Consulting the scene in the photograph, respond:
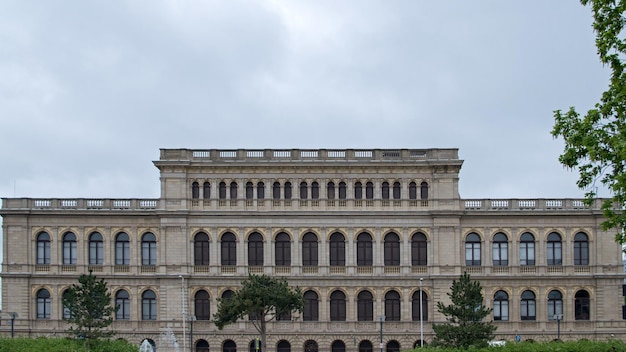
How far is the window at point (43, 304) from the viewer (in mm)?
88625

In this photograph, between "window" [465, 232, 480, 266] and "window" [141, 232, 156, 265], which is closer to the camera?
"window" [465, 232, 480, 266]

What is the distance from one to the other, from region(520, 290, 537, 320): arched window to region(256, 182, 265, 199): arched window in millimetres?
25976

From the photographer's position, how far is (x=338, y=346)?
87250 mm

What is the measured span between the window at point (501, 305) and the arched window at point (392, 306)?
9021mm

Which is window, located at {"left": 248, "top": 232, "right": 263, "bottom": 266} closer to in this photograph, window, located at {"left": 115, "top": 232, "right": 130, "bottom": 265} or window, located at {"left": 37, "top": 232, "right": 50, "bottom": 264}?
window, located at {"left": 115, "top": 232, "right": 130, "bottom": 265}

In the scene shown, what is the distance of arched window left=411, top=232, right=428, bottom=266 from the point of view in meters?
87.8

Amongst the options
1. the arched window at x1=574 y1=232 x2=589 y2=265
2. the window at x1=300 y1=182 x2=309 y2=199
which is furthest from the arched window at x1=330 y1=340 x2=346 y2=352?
the arched window at x1=574 y1=232 x2=589 y2=265

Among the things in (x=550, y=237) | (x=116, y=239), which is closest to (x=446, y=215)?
(x=550, y=237)

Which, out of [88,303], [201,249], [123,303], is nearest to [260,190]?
[201,249]

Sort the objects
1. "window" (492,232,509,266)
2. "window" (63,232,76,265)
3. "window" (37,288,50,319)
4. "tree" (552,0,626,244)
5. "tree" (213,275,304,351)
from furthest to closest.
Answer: "window" (63,232,76,265), "window" (37,288,50,319), "window" (492,232,509,266), "tree" (213,275,304,351), "tree" (552,0,626,244)

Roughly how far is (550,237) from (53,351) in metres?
48.0

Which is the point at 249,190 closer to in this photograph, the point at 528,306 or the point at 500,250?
the point at 500,250

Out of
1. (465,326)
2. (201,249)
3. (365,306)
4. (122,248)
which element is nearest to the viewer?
(465,326)

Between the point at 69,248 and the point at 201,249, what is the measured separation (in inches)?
495
